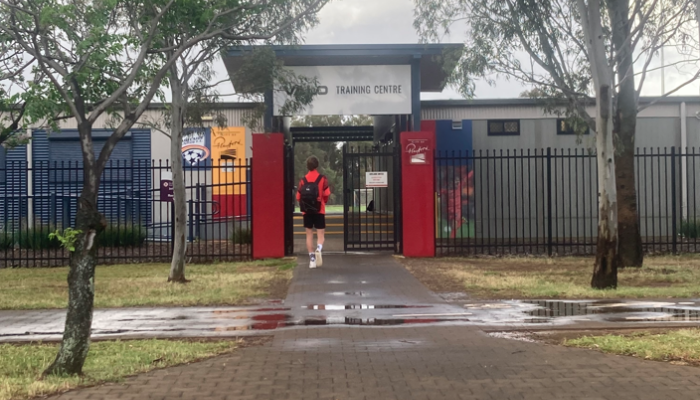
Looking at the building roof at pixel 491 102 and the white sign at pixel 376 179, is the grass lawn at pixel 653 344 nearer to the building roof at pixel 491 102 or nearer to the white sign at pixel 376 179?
the white sign at pixel 376 179

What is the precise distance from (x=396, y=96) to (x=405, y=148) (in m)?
1.35

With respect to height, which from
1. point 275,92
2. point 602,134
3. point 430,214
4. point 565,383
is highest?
point 275,92

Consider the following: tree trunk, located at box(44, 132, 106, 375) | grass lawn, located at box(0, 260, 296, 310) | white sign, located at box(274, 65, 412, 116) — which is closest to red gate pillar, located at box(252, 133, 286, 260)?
grass lawn, located at box(0, 260, 296, 310)

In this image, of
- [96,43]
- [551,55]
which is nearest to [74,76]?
[96,43]

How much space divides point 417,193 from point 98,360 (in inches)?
415

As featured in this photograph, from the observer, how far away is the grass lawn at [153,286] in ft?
34.5

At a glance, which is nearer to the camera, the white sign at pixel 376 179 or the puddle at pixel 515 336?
the puddle at pixel 515 336

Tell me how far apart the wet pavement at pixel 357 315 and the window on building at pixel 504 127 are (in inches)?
521

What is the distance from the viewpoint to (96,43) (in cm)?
713

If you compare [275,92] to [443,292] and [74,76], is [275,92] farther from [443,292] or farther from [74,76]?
[74,76]

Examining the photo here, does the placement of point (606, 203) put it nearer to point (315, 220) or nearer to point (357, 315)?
point (357, 315)

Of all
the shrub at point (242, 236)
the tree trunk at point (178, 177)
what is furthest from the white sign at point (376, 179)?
the tree trunk at point (178, 177)

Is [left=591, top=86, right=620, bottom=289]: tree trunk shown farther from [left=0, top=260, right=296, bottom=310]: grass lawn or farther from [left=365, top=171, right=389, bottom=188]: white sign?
[left=365, top=171, right=389, bottom=188]: white sign

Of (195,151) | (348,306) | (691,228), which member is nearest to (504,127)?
(691,228)
